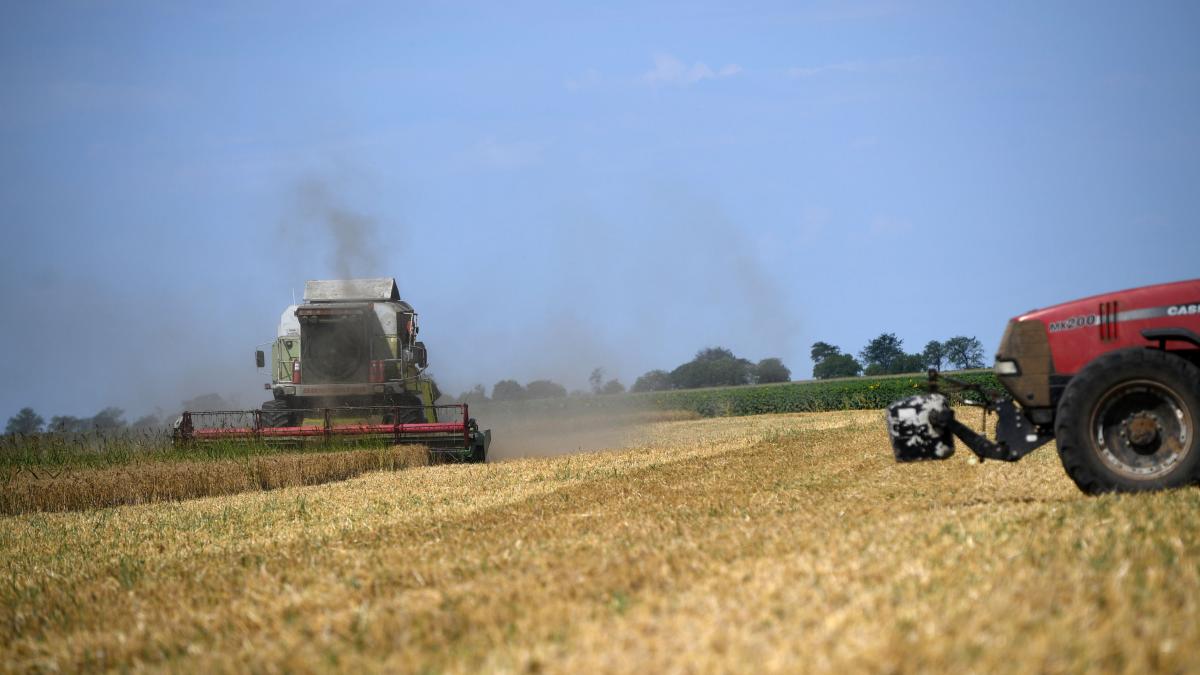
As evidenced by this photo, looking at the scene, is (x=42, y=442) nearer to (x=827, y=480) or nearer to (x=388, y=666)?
(x=827, y=480)

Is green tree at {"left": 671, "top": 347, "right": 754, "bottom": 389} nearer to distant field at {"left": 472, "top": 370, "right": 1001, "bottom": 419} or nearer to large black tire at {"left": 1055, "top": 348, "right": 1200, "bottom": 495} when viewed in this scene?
distant field at {"left": 472, "top": 370, "right": 1001, "bottom": 419}

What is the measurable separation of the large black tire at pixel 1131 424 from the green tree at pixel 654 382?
58.0 metres

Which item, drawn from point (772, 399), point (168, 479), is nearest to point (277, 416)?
point (168, 479)

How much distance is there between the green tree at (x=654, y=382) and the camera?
66.7 metres

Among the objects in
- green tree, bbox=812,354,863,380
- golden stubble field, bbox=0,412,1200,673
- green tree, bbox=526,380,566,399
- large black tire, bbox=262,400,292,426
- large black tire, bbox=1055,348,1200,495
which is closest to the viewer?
golden stubble field, bbox=0,412,1200,673

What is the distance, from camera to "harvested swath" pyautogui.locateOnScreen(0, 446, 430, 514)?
14117 millimetres

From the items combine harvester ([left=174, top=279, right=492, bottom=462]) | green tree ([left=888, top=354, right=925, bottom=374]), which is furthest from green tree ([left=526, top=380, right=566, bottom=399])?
green tree ([left=888, top=354, right=925, bottom=374])

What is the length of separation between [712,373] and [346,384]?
56.8 meters

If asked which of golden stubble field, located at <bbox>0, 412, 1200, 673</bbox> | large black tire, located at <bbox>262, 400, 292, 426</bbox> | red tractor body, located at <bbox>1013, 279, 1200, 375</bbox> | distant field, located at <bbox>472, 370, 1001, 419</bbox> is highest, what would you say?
red tractor body, located at <bbox>1013, 279, 1200, 375</bbox>

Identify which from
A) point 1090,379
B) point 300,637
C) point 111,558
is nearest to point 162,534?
point 111,558

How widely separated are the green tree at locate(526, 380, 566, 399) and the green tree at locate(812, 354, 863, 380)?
35.5m

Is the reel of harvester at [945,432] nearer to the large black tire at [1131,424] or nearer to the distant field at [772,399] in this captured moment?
the large black tire at [1131,424]

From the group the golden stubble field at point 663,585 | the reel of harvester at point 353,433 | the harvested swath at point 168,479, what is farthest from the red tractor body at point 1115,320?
the reel of harvester at point 353,433

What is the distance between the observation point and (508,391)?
3797 centimetres
